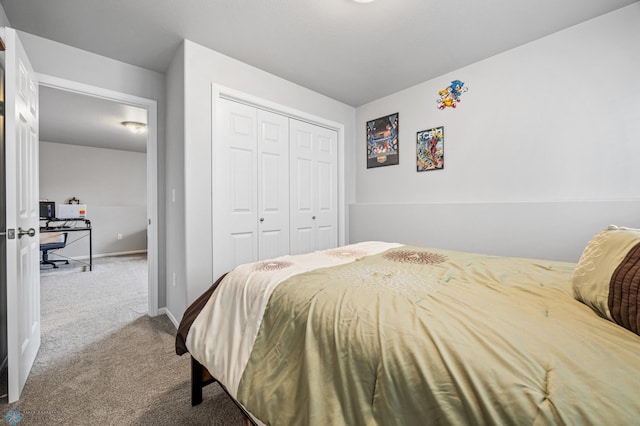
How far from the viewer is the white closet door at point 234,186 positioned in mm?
2520

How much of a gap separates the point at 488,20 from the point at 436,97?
927 mm

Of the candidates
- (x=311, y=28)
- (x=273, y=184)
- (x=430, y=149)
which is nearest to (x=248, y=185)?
(x=273, y=184)

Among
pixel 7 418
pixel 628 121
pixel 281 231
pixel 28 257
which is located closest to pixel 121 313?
pixel 28 257

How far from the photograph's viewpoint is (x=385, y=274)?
1271 millimetres

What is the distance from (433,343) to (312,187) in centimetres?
286

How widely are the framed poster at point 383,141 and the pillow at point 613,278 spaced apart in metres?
2.54

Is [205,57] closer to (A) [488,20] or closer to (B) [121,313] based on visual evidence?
(A) [488,20]

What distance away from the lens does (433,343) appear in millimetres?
680

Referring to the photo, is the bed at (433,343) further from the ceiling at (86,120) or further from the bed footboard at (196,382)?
the ceiling at (86,120)

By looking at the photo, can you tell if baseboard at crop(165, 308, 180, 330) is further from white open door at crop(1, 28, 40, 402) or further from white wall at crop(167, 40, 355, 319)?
white open door at crop(1, 28, 40, 402)

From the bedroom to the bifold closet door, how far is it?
15cm

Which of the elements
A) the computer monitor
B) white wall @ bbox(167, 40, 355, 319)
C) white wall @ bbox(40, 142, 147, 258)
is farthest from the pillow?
white wall @ bbox(40, 142, 147, 258)

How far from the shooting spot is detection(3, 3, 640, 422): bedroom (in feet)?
6.73

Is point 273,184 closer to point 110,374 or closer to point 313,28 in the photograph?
point 313,28
